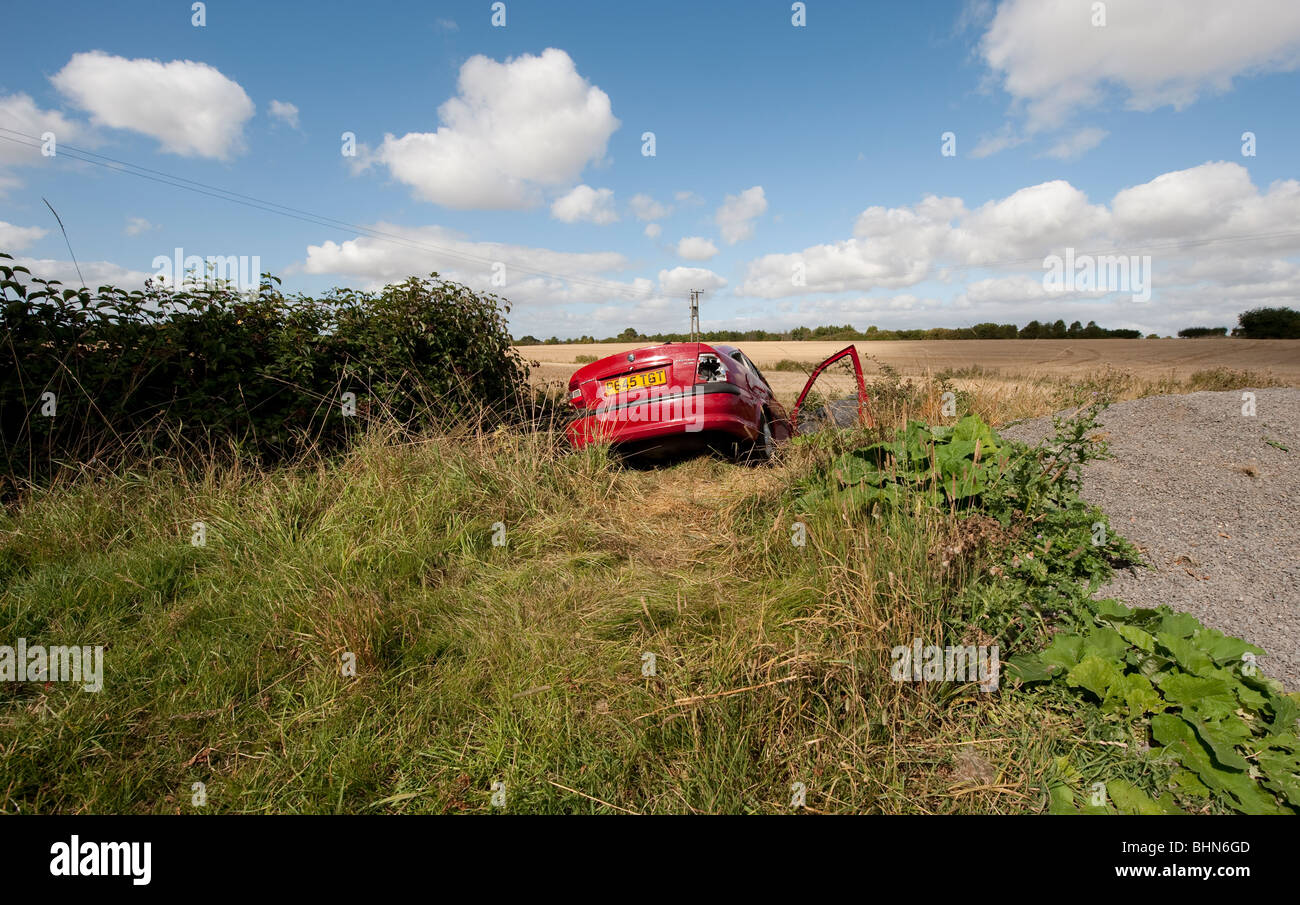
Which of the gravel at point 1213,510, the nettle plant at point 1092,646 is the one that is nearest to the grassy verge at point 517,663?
the nettle plant at point 1092,646

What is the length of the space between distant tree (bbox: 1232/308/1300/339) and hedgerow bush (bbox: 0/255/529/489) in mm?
61937

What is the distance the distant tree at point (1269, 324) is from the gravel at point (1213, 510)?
56.8 metres

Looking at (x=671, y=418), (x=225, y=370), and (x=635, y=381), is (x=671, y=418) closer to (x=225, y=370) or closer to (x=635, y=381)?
(x=635, y=381)

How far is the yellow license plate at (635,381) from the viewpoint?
5203 mm

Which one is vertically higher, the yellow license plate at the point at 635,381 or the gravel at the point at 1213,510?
the yellow license plate at the point at 635,381

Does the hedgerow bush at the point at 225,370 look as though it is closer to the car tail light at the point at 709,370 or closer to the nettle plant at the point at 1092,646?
the car tail light at the point at 709,370

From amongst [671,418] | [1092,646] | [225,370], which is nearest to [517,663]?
[1092,646]

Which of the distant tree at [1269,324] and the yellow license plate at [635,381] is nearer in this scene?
the yellow license plate at [635,381]

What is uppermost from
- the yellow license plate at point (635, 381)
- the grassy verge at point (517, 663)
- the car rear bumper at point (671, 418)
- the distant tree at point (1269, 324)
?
the distant tree at point (1269, 324)

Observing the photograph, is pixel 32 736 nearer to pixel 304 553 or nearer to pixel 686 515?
pixel 304 553

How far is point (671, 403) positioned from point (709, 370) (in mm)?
473

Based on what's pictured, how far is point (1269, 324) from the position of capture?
44.9m

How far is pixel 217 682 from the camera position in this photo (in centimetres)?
255

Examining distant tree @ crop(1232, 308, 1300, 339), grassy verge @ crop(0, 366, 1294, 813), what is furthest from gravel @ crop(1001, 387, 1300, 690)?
distant tree @ crop(1232, 308, 1300, 339)
